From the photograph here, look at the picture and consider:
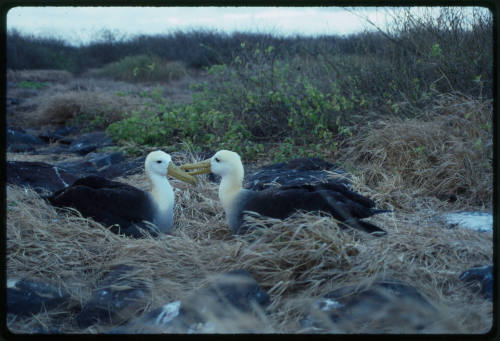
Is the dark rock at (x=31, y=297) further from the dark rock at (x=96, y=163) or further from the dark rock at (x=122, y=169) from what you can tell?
the dark rock at (x=96, y=163)

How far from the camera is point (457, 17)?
5.21 m

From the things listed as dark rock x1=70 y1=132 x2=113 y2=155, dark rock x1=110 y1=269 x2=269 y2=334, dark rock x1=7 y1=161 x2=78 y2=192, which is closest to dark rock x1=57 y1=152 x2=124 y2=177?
dark rock x1=70 y1=132 x2=113 y2=155

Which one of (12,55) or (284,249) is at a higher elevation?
(12,55)

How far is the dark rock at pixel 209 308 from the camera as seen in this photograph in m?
2.12

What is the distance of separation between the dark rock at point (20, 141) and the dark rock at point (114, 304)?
536 centimetres

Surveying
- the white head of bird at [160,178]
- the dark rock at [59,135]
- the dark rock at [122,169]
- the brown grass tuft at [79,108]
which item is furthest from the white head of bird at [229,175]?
the brown grass tuft at [79,108]

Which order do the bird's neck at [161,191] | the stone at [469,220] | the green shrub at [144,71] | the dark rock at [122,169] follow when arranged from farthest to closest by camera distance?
1. the green shrub at [144,71]
2. the dark rock at [122,169]
3. the bird's neck at [161,191]
4. the stone at [469,220]

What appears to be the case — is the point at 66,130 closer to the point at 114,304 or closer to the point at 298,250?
the point at 114,304

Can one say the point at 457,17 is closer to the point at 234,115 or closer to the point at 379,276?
the point at 234,115

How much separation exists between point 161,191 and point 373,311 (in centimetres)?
193

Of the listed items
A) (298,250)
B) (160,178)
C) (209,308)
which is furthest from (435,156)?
(209,308)

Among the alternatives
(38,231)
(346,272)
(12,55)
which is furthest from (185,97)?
(346,272)

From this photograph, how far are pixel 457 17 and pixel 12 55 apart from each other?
14506 mm

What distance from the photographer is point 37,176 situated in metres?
4.32
